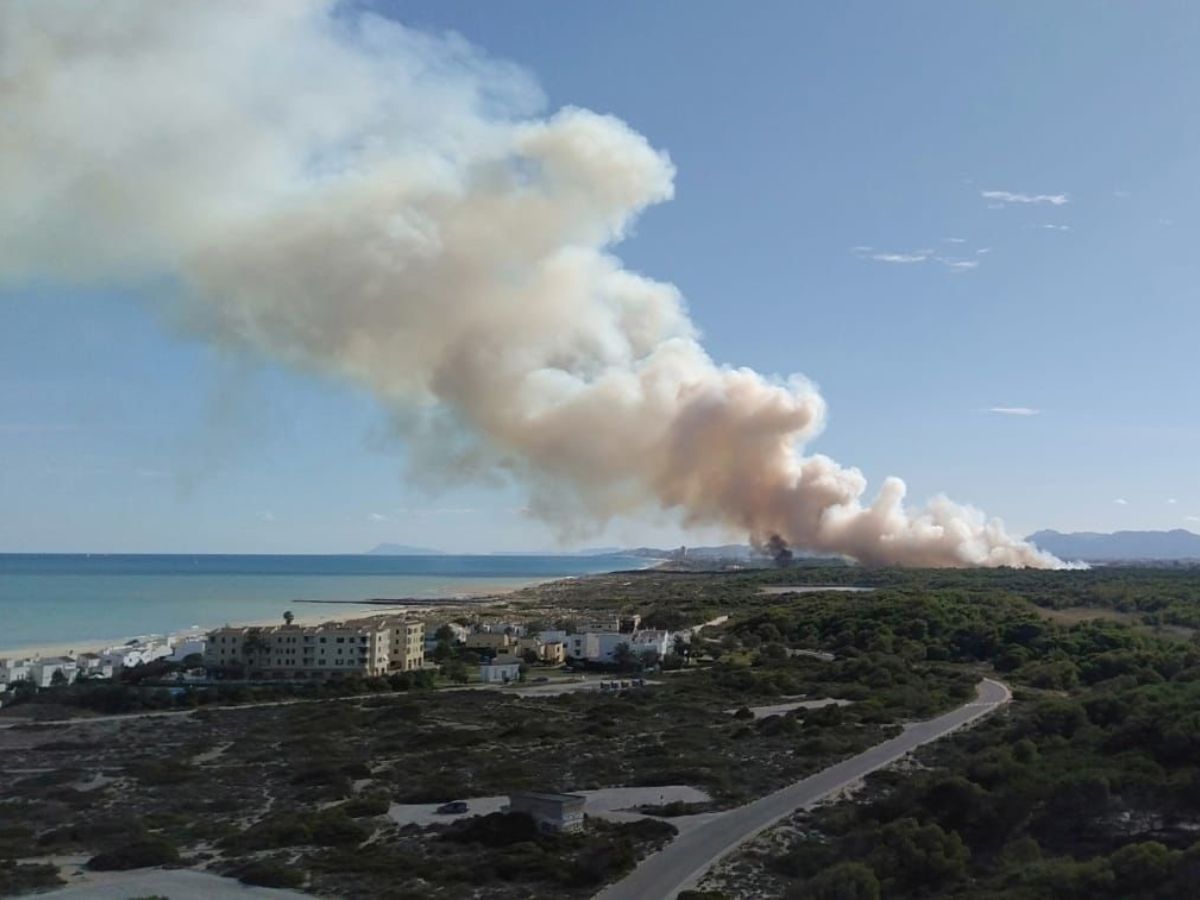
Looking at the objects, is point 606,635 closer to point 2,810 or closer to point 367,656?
point 367,656

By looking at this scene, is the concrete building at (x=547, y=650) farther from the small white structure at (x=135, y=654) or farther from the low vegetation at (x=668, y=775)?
the small white structure at (x=135, y=654)

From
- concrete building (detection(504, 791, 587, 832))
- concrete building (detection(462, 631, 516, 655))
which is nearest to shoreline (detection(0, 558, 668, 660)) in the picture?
concrete building (detection(462, 631, 516, 655))

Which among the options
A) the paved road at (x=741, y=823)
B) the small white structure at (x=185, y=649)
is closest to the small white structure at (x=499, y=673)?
the small white structure at (x=185, y=649)

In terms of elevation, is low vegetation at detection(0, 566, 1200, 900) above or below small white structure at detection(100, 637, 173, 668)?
below

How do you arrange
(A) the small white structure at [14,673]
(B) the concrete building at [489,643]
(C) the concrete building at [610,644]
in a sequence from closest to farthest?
(A) the small white structure at [14,673] < (C) the concrete building at [610,644] < (B) the concrete building at [489,643]

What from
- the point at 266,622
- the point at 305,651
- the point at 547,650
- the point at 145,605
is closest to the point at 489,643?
the point at 547,650

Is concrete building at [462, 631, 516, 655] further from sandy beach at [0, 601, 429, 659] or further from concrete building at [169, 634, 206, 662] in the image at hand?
sandy beach at [0, 601, 429, 659]

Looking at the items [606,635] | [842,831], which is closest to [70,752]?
[842,831]
